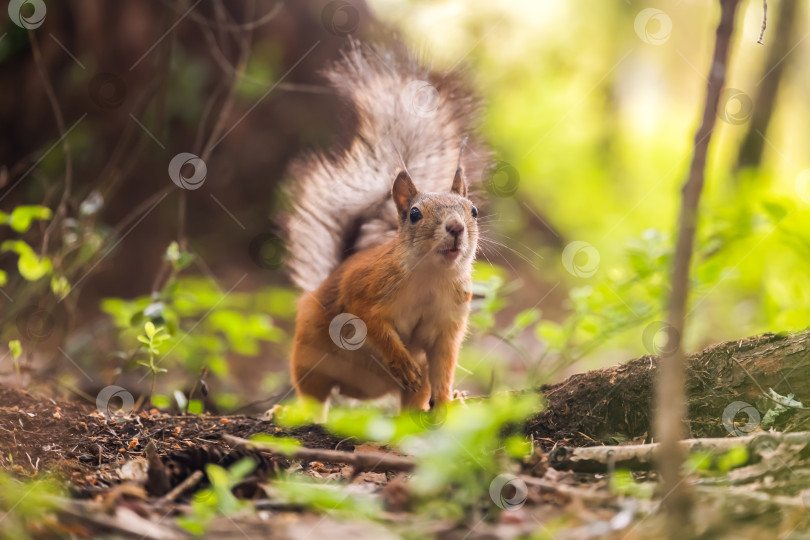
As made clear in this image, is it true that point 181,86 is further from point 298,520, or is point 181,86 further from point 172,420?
point 298,520

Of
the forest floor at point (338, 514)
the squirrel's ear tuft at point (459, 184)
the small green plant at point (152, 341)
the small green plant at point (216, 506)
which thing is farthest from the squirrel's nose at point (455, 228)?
the small green plant at point (216, 506)

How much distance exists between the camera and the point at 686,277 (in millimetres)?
1269

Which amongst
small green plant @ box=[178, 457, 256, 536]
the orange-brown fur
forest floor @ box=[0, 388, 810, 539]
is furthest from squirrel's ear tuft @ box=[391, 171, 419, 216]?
small green plant @ box=[178, 457, 256, 536]

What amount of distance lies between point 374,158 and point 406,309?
91cm

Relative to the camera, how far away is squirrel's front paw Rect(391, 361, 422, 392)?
314cm

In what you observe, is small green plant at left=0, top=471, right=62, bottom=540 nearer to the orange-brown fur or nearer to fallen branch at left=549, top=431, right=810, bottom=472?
fallen branch at left=549, top=431, right=810, bottom=472

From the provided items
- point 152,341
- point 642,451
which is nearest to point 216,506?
point 642,451

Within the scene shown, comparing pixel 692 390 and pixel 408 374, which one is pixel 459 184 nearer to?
pixel 408 374

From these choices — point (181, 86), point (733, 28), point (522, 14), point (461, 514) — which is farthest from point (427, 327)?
point (522, 14)

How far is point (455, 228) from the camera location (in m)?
2.99

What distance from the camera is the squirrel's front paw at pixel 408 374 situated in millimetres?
3139

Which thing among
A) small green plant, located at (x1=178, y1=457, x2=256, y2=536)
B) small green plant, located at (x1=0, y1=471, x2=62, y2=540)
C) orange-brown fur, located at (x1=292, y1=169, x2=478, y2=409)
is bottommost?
small green plant, located at (x1=0, y1=471, x2=62, y2=540)

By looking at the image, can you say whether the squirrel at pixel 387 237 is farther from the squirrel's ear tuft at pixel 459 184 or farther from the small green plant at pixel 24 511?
the small green plant at pixel 24 511

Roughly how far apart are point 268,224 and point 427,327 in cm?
470
